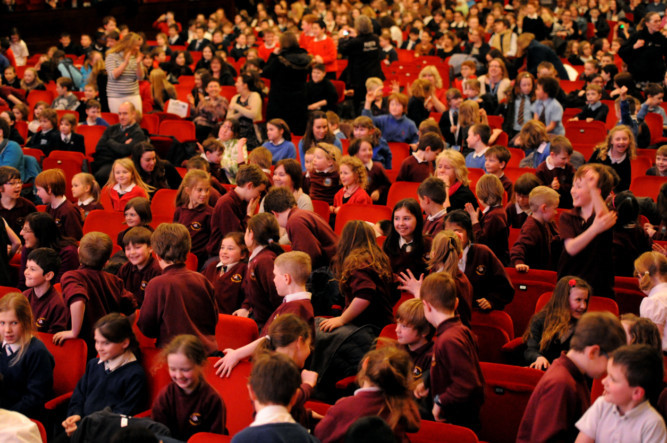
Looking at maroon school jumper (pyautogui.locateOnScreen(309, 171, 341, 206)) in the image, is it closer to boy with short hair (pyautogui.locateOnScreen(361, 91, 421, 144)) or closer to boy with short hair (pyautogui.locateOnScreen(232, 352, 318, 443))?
boy with short hair (pyautogui.locateOnScreen(361, 91, 421, 144))

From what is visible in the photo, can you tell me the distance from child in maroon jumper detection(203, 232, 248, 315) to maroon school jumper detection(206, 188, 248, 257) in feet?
2.25

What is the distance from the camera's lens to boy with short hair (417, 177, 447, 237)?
5.03 m

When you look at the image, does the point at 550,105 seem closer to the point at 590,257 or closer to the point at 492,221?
the point at 492,221

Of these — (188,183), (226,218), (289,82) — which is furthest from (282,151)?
(226,218)

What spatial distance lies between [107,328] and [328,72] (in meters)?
8.21

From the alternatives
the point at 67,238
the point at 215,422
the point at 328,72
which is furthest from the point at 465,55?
the point at 215,422

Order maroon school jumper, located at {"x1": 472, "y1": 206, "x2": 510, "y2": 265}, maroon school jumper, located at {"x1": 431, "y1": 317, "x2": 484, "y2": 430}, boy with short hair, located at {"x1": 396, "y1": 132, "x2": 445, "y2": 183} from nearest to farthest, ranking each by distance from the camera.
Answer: maroon school jumper, located at {"x1": 431, "y1": 317, "x2": 484, "y2": 430} → maroon school jumper, located at {"x1": 472, "y1": 206, "x2": 510, "y2": 265} → boy with short hair, located at {"x1": 396, "y1": 132, "x2": 445, "y2": 183}

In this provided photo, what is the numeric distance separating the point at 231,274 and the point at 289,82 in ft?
15.1

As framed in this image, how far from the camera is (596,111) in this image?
8.76 meters

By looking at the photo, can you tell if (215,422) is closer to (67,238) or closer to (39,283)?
(39,283)

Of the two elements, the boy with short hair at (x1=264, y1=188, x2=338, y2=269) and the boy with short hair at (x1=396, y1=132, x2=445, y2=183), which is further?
the boy with short hair at (x1=396, y1=132, x2=445, y2=183)

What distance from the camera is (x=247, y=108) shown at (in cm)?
A: 915

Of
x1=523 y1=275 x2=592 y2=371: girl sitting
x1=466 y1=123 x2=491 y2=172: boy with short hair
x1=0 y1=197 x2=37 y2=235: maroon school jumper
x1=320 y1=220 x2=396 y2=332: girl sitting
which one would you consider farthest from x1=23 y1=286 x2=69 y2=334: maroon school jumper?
x1=466 y1=123 x2=491 y2=172: boy with short hair

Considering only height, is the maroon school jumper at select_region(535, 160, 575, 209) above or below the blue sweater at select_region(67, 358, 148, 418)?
below
